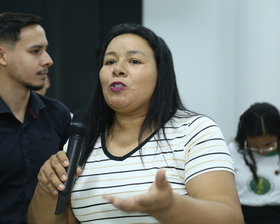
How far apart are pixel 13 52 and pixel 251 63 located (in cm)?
219

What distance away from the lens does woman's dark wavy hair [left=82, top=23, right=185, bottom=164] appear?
1.37 m

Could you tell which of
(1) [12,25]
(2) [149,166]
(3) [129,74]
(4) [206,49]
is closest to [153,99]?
(3) [129,74]

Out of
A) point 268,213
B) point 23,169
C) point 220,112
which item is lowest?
point 268,213

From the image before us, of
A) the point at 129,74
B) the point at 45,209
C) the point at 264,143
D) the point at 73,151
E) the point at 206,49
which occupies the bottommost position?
the point at 264,143

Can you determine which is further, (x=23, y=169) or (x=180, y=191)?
(x=23, y=169)

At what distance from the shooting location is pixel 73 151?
1169mm

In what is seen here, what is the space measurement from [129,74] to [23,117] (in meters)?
0.93

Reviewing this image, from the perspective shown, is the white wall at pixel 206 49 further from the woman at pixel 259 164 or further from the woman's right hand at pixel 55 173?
the woman's right hand at pixel 55 173

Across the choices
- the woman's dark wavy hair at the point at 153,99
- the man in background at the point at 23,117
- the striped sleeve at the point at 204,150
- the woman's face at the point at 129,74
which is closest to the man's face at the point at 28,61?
the man in background at the point at 23,117

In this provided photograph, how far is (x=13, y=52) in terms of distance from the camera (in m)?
2.21

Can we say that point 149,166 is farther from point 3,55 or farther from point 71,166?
point 3,55

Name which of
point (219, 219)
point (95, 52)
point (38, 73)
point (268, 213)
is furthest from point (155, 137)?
point (95, 52)

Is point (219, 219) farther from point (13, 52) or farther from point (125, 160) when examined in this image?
point (13, 52)

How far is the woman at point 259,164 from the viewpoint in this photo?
2.57 metres
